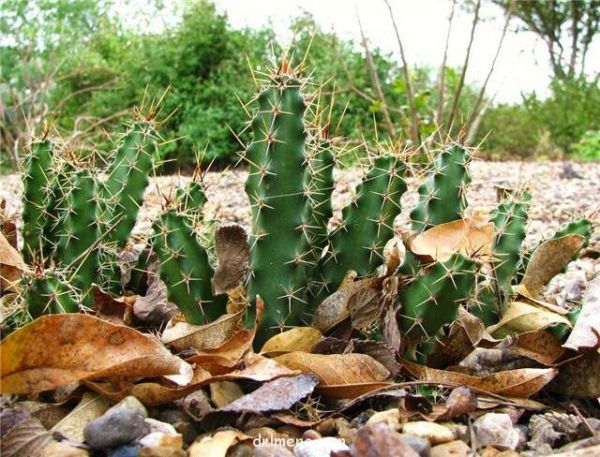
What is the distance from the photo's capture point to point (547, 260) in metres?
2.27

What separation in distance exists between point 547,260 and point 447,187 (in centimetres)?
46

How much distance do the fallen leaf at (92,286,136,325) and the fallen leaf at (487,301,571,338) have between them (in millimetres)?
945

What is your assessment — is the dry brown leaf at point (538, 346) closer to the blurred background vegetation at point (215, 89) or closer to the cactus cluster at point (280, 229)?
the cactus cluster at point (280, 229)

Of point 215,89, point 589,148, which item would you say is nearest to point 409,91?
point 215,89

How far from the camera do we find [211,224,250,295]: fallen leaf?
190 cm

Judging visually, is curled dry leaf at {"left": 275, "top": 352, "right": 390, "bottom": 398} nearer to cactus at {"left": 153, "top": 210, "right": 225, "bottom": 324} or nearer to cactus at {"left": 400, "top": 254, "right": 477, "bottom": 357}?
cactus at {"left": 400, "top": 254, "right": 477, "bottom": 357}

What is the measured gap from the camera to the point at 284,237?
186cm

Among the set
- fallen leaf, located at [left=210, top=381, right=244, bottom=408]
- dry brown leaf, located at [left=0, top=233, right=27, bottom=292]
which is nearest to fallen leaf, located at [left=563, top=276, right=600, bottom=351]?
fallen leaf, located at [left=210, top=381, right=244, bottom=408]

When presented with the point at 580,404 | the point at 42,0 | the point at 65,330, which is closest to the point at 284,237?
the point at 65,330

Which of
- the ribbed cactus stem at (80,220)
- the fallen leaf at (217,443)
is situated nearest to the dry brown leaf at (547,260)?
the fallen leaf at (217,443)

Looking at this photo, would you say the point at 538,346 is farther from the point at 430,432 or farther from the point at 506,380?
the point at 430,432

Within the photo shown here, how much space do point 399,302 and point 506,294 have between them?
0.40m

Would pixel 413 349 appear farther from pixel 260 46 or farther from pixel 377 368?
pixel 260 46

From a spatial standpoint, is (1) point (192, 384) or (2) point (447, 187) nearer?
(1) point (192, 384)
